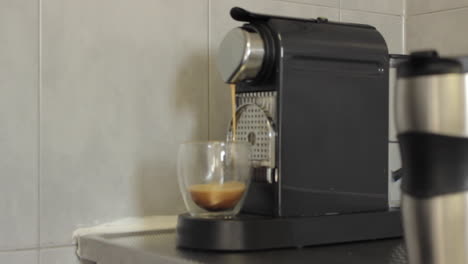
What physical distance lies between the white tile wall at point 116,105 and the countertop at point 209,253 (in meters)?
0.09

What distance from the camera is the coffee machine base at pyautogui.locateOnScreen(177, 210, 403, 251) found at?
35.8 inches

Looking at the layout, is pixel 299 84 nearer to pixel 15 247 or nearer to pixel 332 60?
pixel 332 60

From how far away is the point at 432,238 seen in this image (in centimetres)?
52

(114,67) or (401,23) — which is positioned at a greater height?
(401,23)

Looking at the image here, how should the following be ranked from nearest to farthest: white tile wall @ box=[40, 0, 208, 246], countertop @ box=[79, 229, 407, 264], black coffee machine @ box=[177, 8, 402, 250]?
countertop @ box=[79, 229, 407, 264] < black coffee machine @ box=[177, 8, 402, 250] < white tile wall @ box=[40, 0, 208, 246]

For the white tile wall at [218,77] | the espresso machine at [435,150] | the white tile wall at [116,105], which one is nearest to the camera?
the espresso machine at [435,150]

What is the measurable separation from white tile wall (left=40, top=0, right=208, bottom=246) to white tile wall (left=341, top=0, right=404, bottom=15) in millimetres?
346

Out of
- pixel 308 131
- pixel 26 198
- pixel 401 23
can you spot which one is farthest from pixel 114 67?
pixel 401 23

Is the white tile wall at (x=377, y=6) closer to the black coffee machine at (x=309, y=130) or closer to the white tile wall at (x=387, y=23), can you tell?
the white tile wall at (x=387, y=23)

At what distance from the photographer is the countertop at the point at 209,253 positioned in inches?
34.2

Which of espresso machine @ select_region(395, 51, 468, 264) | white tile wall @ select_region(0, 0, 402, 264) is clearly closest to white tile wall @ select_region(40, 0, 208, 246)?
white tile wall @ select_region(0, 0, 402, 264)

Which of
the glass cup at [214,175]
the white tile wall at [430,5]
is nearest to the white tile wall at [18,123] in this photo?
the glass cup at [214,175]

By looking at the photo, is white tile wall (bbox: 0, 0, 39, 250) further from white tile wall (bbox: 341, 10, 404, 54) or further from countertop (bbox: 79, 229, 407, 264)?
white tile wall (bbox: 341, 10, 404, 54)

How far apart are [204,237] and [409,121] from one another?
459 mm
